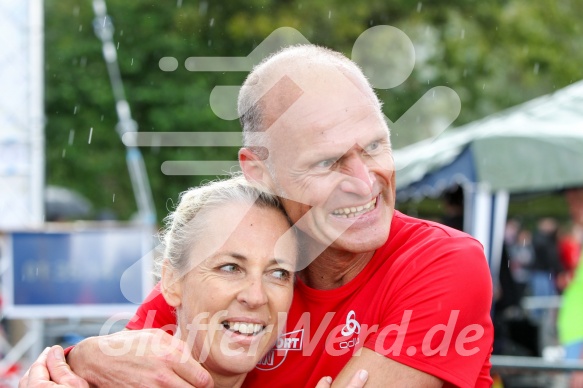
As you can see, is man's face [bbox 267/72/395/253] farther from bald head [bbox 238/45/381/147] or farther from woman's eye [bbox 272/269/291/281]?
woman's eye [bbox 272/269/291/281]

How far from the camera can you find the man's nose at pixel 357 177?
2.50 m

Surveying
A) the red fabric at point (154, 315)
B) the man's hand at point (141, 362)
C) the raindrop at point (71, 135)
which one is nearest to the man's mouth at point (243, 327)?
the man's hand at point (141, 362)

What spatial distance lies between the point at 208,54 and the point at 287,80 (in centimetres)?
1613

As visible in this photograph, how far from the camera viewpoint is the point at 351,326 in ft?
8.20

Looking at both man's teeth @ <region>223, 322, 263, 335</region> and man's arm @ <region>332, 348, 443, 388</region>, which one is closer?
man's arm @ <region>332, 348, 443, 388</region>

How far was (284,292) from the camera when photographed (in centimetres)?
251

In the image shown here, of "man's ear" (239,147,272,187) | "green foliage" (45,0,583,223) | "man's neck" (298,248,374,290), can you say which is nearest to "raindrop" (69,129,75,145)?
"green foliage" (45,0,583,223)

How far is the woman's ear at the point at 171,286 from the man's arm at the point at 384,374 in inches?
22.8

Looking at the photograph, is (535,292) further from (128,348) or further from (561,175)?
(128,348)

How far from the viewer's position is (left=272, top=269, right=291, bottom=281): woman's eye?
8.27ft

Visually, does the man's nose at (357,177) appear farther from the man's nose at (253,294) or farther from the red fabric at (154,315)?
the red fabric at (154,315)

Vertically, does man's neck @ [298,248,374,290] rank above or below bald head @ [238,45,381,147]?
below

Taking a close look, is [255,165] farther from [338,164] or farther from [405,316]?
[405,316]

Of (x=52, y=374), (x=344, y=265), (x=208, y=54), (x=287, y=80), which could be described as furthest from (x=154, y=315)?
(x=208, y=54)
